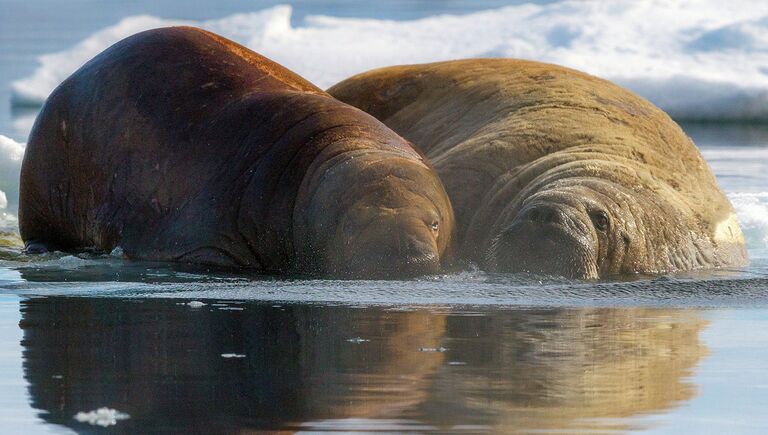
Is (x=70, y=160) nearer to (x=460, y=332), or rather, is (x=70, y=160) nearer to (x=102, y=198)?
(x=102, y=198)

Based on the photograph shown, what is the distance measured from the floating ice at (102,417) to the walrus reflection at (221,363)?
0.10 ft

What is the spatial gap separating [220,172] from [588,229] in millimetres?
2717

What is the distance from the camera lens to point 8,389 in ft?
15.7

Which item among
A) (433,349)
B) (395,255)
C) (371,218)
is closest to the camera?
(433,349)

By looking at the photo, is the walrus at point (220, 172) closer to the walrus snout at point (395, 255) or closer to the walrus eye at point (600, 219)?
the walrus snout at point (395, 255)

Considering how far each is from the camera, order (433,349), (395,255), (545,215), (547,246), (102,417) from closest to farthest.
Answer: (102,417) < (433,349) < (395,255) < (547,246) < (545,215)

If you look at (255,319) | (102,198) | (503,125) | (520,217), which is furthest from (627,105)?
(255,319)

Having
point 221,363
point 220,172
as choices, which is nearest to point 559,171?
point 220,172

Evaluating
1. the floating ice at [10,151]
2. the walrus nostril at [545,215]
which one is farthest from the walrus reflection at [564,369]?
the floating ice at [10,151]

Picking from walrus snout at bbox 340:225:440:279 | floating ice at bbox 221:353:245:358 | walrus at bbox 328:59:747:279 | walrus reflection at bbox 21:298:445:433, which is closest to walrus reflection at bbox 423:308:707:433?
walrus reflection at bbox 21:298:445:433

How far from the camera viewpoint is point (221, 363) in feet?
17.4

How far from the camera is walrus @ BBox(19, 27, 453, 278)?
9461 mm

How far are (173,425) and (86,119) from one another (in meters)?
7.95

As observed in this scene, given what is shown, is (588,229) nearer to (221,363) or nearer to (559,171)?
(559,171)
